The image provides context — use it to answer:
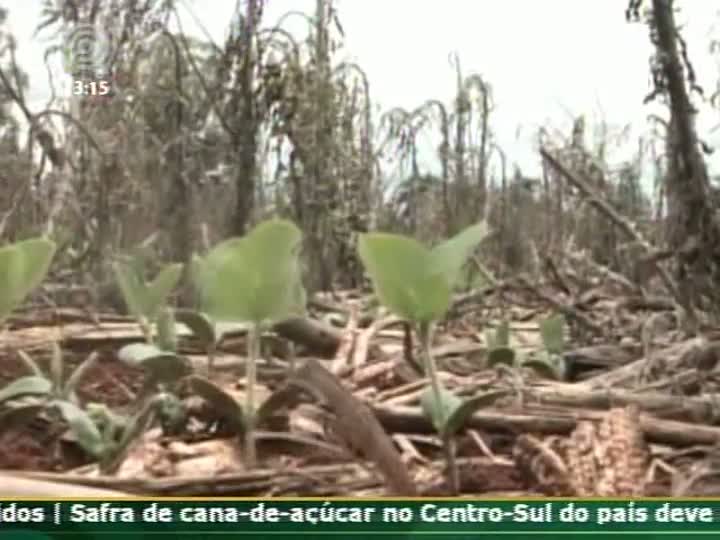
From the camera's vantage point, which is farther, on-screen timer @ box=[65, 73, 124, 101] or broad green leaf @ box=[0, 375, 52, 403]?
on-screen timer @ box=[65, 73, 124, 101]

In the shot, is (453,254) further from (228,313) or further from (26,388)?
(26,388)

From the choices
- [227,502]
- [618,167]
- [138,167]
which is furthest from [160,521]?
[618,167]

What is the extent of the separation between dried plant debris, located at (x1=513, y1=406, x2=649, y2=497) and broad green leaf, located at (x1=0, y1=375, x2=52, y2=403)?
0.50m

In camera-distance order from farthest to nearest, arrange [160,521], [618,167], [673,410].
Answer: [618,167]
[673,410]
[160,521]

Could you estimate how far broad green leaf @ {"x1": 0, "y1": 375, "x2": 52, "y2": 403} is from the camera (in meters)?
1.33

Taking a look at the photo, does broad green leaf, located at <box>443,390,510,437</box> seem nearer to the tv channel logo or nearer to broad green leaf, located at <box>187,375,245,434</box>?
broad green leaf, located at <box>187,375,245,434</box>

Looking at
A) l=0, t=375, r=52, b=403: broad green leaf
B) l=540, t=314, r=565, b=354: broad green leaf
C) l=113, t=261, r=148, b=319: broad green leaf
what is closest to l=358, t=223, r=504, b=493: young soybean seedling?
l=540, t=314, r=565, b=354: broad green leaf

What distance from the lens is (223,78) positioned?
1515 millimetres

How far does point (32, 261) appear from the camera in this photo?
135cm

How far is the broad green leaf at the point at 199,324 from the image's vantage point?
1.39 metres

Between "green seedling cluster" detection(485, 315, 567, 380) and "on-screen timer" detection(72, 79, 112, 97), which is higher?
"on-screen timer" detection(72, 79, 112, 97)

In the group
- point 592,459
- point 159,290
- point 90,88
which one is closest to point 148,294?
point 159,290

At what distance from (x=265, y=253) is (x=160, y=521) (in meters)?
0.29

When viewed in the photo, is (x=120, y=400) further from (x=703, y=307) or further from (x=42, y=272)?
(x=703, y=307)
